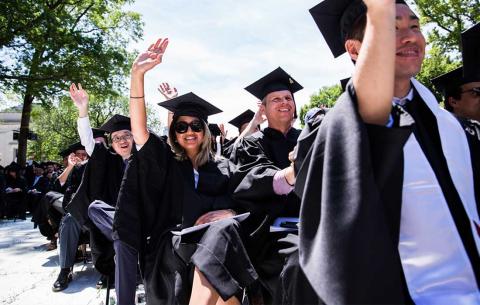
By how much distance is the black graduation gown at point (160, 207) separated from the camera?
3.06m

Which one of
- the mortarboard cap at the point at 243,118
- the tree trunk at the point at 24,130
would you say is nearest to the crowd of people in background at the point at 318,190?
the mortarboard cap at the point at 243,118

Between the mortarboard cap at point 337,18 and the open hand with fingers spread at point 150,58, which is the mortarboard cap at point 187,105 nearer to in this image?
the open hand with fingers spread at point 150,58

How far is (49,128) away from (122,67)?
31.5 meters

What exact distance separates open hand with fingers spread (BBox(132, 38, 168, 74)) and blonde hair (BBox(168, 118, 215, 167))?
2.64ft

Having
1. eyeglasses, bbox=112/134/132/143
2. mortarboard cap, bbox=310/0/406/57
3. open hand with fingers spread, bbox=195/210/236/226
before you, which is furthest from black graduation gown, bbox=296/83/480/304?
eyeglasses, bbox=112/134/132/143

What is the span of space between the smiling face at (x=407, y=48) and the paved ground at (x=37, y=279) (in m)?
4.09

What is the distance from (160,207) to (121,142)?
1.91 meters

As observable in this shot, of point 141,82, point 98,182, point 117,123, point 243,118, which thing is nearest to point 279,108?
point 141,82

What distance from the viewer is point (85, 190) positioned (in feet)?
16.0

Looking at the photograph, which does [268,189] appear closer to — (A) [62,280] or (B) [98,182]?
(B) [98,182]

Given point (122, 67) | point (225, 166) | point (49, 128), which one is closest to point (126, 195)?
point (225, 166)

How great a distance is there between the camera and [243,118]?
7188mm

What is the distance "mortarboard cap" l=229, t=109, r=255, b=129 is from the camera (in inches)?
282

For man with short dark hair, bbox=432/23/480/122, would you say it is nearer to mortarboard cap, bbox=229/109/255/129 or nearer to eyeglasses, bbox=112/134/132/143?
eyeglasses, bbox=112/134/132/143
